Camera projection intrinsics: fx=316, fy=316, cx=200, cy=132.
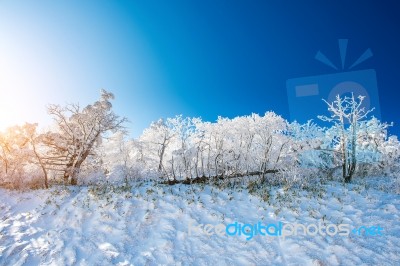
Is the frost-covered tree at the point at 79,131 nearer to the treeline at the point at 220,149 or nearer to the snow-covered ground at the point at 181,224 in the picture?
the treeline at the point at 220,149

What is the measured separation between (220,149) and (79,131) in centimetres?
1256

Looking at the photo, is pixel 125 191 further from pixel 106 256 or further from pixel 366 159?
pixel 366 159

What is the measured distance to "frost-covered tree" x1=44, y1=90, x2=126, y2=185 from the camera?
26250 mm

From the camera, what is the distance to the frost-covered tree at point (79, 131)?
26.2 meters

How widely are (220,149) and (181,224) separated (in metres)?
13.8

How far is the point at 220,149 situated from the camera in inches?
1131

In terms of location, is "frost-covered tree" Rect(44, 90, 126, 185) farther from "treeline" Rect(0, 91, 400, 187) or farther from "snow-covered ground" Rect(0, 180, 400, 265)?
"snow-covered ground" Rect(0, 180, 400, 265)

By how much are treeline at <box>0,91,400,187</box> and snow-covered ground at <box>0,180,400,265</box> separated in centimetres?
332

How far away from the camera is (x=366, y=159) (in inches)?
1236

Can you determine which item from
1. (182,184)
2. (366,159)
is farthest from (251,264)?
(366,159)

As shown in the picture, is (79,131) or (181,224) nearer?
(181,224)

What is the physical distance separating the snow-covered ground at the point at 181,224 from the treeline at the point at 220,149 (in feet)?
10.9

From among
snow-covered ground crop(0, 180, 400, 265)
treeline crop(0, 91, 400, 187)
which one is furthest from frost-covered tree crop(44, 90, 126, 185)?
snow-covered ground crop(0, 180, 400, 265)

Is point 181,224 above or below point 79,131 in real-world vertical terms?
below
